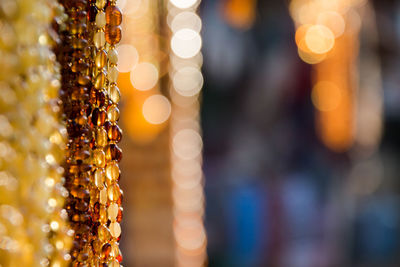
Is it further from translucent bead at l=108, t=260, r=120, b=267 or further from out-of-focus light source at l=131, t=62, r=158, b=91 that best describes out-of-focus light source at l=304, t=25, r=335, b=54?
translucent bead at l=108, t=260, r=120, b=267

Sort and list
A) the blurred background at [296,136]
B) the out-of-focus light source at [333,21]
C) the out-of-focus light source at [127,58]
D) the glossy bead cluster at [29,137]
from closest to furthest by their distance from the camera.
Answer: the glossy bead cluster at [29,137] → the out-of-focus light source at [127,58] → the out-of-focus light source at [333,21] → the blurred background at [296,136]

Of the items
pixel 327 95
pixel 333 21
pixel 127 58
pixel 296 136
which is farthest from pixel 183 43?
pixel 296 136

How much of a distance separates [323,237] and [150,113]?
2.21 metres

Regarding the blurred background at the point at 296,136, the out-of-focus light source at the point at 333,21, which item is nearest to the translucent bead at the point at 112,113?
the blurred background at the point at 296,136

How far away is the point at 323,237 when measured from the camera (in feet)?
11.0

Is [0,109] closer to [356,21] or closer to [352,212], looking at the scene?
[356,21]

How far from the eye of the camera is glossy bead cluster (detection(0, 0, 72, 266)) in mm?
174

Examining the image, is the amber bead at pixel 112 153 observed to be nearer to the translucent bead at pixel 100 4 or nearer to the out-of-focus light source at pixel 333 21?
the translucent bead at pixel 100 4

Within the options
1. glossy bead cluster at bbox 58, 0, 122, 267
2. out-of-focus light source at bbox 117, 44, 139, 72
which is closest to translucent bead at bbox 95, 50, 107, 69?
glossy bead cluster at bbox 58, 0, 122, 267

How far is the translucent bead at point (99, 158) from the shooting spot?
237 mm

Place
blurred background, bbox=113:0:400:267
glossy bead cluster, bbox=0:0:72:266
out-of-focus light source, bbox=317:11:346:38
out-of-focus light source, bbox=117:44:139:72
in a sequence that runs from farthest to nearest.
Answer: blurred background, bbox=113:0:400:267
out-of-focus light source, bbox=317:11:346:38
out-of-focus light source, bbox=117:44:139:72
glossy bead cluster, bbox=0:0:72:266

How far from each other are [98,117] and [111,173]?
0.09ft

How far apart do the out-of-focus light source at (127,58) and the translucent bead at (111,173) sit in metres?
1.21

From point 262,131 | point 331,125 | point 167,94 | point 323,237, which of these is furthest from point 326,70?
point 167,94
